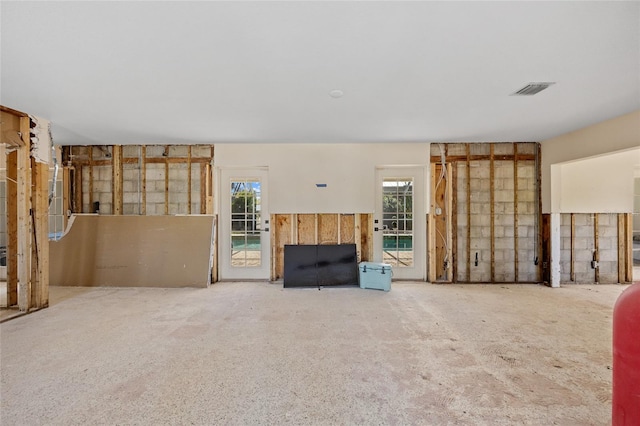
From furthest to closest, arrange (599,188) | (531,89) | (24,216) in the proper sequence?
(599,188)
(24,216)
(531,89)

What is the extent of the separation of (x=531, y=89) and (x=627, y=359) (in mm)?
2583

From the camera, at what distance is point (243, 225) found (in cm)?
534

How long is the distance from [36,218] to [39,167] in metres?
0.67

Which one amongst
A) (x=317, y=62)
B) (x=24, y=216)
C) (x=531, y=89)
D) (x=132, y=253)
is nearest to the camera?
(x=317, y=62)

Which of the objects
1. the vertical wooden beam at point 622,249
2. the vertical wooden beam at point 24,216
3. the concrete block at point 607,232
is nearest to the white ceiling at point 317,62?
the vertical wooden beam at point 24,216

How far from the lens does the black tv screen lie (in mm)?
4902

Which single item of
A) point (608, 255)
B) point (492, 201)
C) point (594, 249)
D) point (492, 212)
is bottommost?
point (608, 255)

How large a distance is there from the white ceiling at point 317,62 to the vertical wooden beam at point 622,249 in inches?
96.6

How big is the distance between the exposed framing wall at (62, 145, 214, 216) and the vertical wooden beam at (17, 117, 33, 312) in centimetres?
167

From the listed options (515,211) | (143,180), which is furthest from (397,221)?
(143,180)

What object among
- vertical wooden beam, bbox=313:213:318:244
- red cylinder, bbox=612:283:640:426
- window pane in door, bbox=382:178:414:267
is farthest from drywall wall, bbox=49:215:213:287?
red cylinder, bbox=612:283:640:426

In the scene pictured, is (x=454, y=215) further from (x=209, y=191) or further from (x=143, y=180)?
(x=143, y=180)

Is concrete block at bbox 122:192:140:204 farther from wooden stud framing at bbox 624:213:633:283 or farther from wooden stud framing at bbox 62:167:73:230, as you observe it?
wooden stud framing at bbox 624:213:633:283

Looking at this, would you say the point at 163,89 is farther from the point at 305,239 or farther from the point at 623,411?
the point at 623,411
